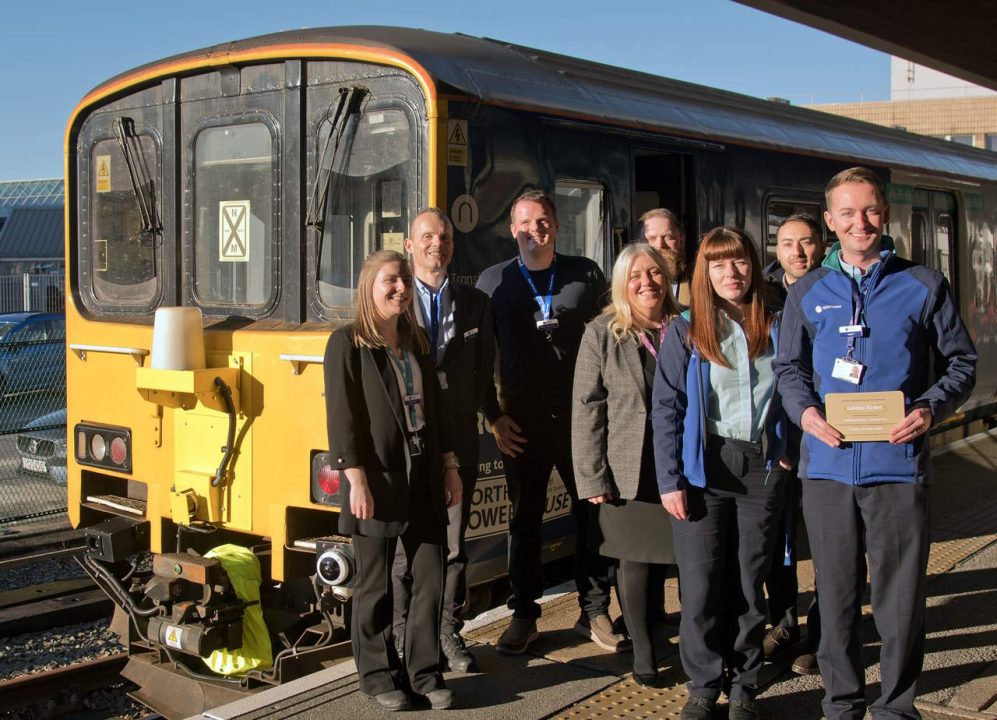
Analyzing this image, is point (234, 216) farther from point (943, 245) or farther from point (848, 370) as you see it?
point (943, 245)

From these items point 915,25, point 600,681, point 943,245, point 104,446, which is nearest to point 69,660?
point 104,446

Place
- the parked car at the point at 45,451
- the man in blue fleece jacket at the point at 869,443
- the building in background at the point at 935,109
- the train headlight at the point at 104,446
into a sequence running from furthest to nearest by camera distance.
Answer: the building in background at the point at 935,109
the parked car at the point at 45,451
the train headlight at the point at 104,446
the man in blue fleece jacket at the point at 869,443

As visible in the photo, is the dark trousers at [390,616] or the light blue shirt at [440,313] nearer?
the dark trousers at [390,616]

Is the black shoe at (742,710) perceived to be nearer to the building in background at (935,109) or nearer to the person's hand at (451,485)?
the person's hand at (451,485)

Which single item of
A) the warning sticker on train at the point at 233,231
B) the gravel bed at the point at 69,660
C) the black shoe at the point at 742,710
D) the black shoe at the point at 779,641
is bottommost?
the gravel bed at the point at 69,660

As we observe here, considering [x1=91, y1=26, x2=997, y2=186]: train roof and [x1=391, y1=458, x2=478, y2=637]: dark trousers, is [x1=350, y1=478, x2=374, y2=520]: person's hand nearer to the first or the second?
[x1=391, y1=458, x2=478, y2=637]: dark trousers

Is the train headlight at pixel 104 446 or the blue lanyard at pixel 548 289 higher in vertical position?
the blue lanyard at pixel 548 289

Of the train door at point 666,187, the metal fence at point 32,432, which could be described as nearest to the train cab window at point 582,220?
the train door at point 666,187

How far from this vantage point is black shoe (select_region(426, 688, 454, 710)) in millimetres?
4348

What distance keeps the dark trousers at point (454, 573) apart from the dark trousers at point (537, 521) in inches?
9.8

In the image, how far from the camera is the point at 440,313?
459 centimetres

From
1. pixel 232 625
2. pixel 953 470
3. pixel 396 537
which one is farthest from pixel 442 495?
pixel 953 470

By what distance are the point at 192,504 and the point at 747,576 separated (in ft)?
9.13

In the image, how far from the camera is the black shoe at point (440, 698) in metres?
4.35
